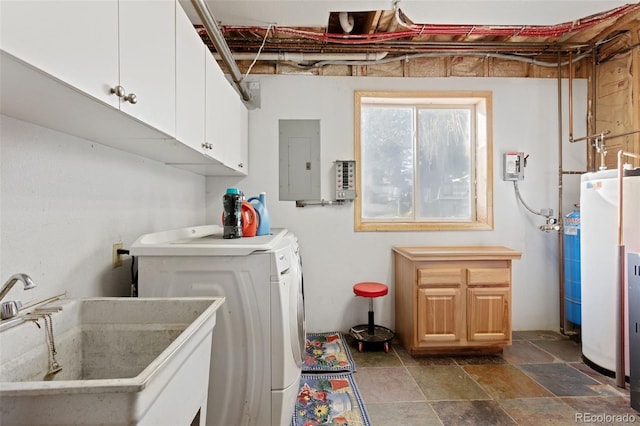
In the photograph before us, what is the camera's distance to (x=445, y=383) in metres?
1.98

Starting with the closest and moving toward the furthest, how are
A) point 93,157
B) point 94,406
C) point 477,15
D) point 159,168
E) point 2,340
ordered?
point 94,406, point 2,340, point 93,157, point 159,168, point 477,15

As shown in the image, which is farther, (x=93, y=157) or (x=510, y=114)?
(x=510, y=114)

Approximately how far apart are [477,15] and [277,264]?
2183 mm

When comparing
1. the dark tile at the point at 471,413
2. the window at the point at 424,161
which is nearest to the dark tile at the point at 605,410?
the dark tile at the point at 471,413

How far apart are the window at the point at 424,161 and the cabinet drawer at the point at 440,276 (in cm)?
62

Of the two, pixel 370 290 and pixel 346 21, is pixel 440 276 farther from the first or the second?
pixel 346 21

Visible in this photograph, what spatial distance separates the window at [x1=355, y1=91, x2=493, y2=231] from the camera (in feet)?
9.34

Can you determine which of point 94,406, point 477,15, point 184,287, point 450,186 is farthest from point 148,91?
point 450,186

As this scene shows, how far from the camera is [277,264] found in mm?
1378

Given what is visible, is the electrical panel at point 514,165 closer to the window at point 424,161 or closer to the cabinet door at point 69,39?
the window at point 424,161

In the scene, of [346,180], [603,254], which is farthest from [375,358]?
[603,254]

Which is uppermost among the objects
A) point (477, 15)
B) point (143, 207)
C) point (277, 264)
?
point (477, 15)

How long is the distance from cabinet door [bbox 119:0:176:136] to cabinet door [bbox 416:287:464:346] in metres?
2.09

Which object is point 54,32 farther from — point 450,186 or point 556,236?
point 556,236
